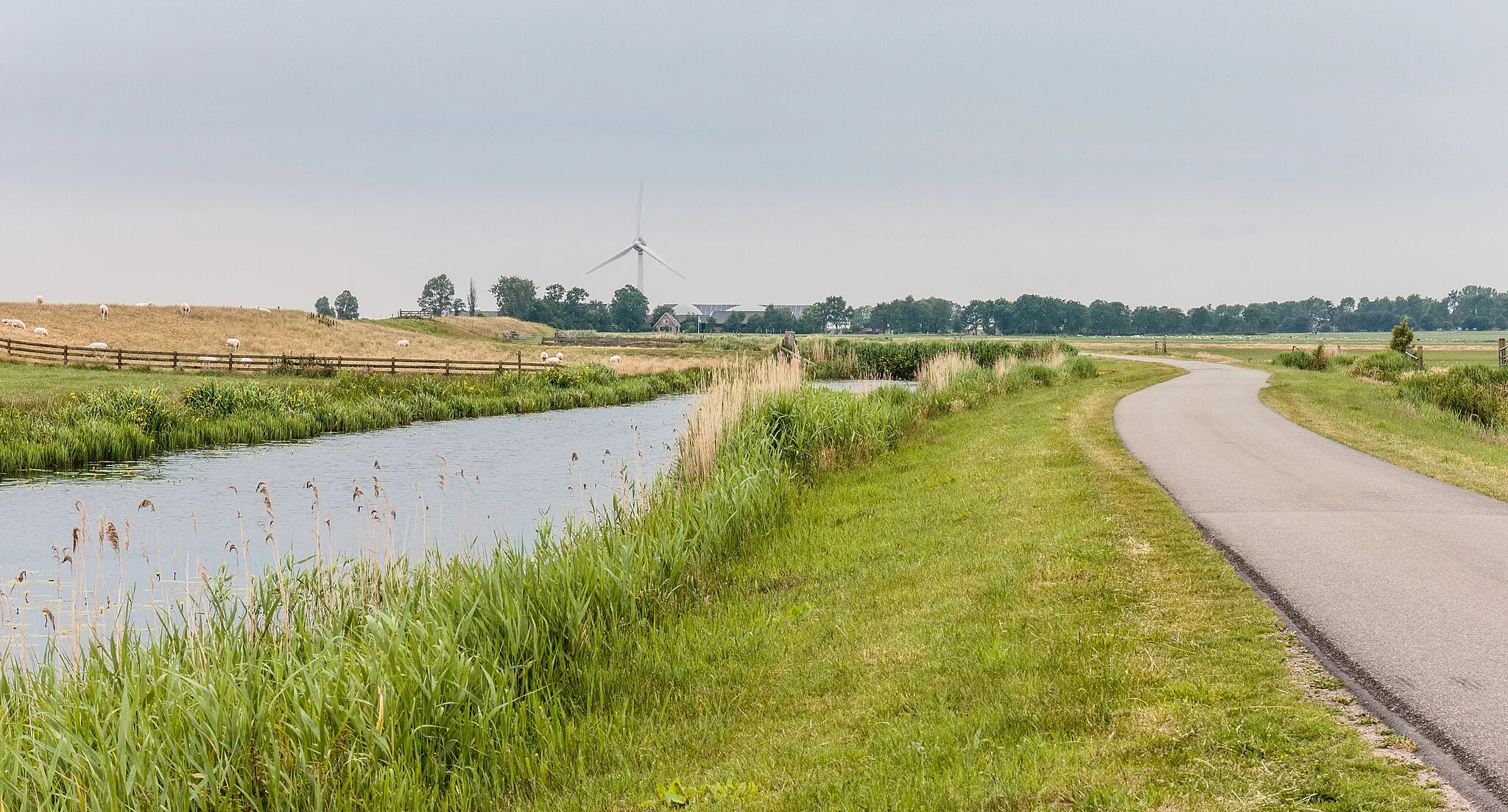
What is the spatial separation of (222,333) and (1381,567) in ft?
268

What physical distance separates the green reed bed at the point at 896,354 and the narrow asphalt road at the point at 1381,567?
1242 inches

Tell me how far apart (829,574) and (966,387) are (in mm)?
22274

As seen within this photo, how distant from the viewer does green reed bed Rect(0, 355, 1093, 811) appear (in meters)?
5.89

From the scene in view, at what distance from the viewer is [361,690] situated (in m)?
6.62

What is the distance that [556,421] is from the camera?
35594 millimetres

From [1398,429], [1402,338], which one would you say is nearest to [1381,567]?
[1398,429]

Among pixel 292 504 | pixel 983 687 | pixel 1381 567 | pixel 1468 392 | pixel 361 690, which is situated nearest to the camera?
pixel 361 690

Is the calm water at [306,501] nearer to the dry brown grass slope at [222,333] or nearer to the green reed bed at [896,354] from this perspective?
the green reed bed at [896,354]

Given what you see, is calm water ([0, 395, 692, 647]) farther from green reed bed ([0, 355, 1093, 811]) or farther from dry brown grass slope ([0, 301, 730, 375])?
dry brown grass slope ([0, 301, 730, 375])

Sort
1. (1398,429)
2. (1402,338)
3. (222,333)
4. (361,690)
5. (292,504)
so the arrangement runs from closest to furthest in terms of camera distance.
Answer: (361,690) → (292,504) → (1398,429) → (1402,338) → (222,333)

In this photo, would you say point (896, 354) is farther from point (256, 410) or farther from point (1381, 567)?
point (1381, 567)

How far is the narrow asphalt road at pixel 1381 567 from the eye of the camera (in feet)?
19.6

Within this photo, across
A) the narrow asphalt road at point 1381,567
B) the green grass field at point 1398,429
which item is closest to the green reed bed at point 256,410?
the narrow asphalt road at point 1381,567

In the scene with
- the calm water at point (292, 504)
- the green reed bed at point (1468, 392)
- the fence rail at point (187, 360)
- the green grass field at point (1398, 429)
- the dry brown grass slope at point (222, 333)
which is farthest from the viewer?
the dry brown grass slope at point (222, 333)
